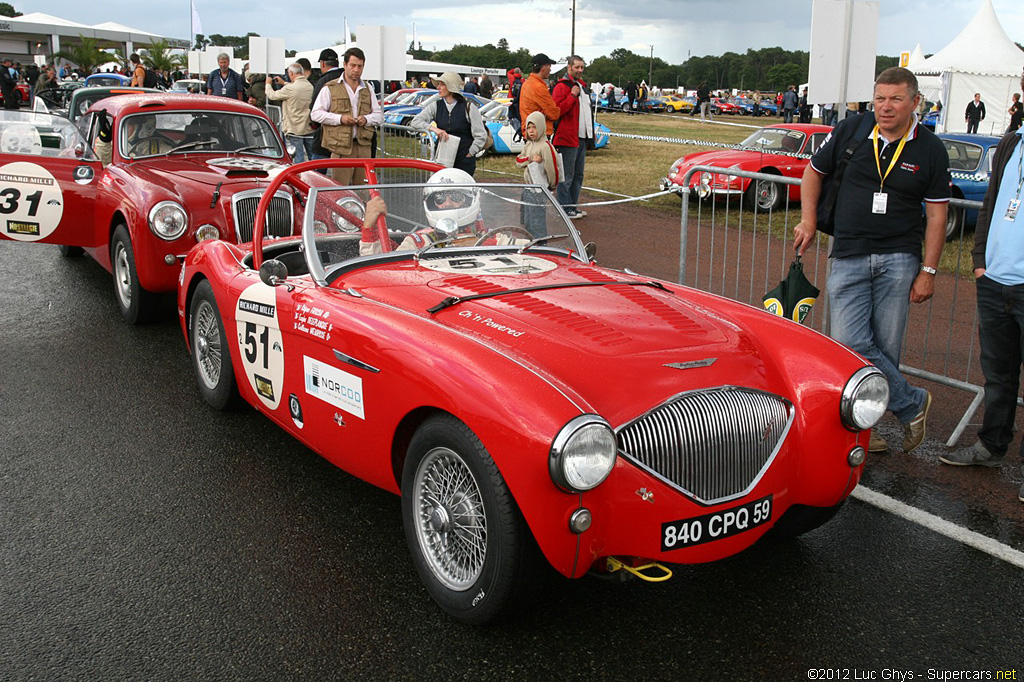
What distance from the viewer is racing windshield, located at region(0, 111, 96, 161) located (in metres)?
7.82

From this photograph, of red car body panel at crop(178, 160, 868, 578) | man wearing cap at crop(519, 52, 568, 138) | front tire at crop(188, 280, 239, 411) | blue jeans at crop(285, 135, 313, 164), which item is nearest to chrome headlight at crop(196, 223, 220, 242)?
front tire at crop(188, 280, 239, 411)

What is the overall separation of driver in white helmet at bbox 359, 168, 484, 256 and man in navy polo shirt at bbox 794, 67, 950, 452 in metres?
1.80

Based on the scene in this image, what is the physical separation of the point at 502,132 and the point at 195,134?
44.1 feet

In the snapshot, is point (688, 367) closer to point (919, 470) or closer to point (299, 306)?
point (299, 306)

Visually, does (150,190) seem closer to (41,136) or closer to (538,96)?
(41,136)

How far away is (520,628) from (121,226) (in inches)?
215

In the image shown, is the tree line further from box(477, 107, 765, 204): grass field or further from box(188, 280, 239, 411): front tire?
box(188, 280, 239, 411): front tire

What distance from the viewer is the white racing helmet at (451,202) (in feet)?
14.8

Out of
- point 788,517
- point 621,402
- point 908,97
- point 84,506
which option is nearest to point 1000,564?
point 788,517

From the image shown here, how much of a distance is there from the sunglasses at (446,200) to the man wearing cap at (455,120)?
17.0 ft

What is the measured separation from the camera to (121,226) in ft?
23.6

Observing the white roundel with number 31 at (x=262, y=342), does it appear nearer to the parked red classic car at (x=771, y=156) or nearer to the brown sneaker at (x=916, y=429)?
the brown sneaker at (x=916, y=429)

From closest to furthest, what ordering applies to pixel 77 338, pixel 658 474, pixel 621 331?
pixel 658 474 → pixel 621 331 → pixel 77 338

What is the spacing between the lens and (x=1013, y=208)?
168 inches
